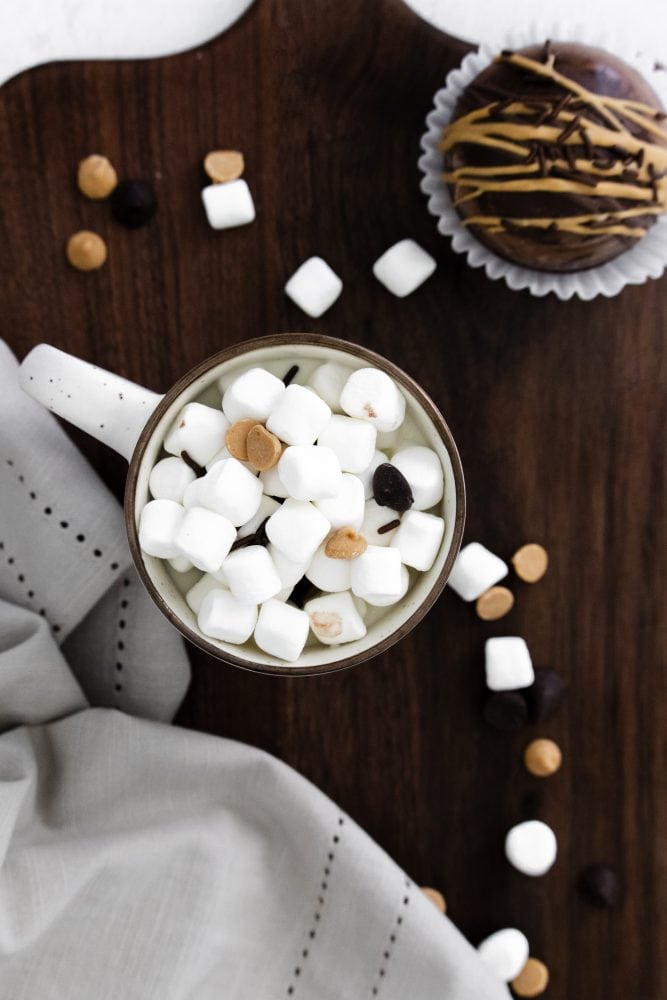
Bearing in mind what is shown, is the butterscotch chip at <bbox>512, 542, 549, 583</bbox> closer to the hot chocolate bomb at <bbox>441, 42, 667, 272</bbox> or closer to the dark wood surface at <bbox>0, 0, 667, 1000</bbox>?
the dark wood surface at <bbox>0, 0, 667, 1000</bbox>

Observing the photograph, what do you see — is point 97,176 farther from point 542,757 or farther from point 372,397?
point 542,757

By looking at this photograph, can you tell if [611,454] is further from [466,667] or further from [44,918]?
[44,918]

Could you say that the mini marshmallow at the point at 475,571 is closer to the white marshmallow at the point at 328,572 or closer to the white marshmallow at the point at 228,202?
the white marshmallow at the point at 328,572

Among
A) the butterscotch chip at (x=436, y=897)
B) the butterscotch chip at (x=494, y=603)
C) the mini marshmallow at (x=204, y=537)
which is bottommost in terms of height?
the butterscotch chip at (x=436, y=897)

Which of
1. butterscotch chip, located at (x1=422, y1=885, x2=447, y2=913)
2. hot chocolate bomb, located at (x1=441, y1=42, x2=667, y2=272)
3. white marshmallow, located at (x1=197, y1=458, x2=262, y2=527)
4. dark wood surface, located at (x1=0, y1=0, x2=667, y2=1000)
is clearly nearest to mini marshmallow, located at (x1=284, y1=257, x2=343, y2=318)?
dark wood surface, located at (x1=0, y1=0, x2=667, y2=1000)

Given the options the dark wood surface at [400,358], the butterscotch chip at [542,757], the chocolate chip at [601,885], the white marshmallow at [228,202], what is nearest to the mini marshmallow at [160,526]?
the dark wood surface at [400,358]

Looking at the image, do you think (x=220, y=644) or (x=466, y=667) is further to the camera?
(x=466, y=667)

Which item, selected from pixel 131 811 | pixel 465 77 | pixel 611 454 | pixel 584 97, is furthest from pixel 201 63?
pixel 131 811

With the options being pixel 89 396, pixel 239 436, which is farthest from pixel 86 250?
pixel 239 436
